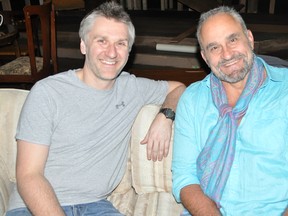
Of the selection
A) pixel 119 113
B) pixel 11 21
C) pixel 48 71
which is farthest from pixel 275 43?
pixel 119 113

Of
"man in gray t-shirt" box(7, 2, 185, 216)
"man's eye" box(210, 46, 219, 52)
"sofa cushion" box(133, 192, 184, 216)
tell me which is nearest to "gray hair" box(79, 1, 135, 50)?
"man in gray t-shirt" box(7, 2, 185, 216)

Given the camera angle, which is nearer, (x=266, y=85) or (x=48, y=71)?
(x=266, y=85)

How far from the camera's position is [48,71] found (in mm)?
3549

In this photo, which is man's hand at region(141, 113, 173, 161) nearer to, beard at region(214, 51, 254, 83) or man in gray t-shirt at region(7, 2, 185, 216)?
man in gray t-shirt at region(7, 2, 185, 216)

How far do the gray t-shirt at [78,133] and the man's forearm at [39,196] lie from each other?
14cm

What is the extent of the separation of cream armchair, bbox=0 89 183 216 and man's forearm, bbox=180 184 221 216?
0.27 m

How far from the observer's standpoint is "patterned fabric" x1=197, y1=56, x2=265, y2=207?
4.93 ft

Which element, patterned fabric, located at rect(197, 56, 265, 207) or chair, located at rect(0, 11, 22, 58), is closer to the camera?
patterned fabric, located at rect(197, 56, 265, 207)

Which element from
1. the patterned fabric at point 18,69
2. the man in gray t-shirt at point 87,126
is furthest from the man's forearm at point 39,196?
the patterned fabric at point 18,69

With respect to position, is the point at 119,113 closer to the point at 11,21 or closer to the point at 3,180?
the point at 3,180

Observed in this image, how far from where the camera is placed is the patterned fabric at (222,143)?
150cm

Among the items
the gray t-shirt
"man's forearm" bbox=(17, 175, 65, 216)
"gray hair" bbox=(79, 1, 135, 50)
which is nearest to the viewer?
"man's forearm" bbox=(17, 175, 65, 216)

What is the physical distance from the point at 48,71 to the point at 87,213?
7.28 feet

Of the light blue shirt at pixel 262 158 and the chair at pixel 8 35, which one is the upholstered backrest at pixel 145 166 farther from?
the chair at pixel 8 35
